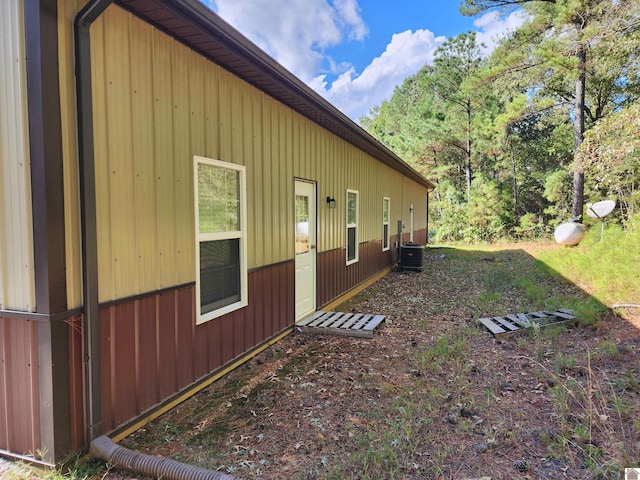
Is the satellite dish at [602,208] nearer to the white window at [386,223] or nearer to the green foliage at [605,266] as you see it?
the green foliage at [605,266]

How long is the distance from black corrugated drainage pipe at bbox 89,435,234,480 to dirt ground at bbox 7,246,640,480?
3.6 inches

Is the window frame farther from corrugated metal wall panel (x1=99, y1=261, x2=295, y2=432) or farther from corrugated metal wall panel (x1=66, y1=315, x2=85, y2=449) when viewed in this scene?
corrugated metal wall panel (x1=66, y1=315, x2=85, y2=449)

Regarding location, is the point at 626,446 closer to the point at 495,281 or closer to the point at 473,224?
the point at 495,281

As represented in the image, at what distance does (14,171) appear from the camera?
7.64 feet

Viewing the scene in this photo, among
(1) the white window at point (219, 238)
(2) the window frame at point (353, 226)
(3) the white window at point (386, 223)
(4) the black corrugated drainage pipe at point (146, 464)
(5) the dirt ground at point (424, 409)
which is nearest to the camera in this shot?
(4) the black corrugated drainage pipe at point (146, 464)

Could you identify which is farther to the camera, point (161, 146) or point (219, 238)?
point (219, 238)

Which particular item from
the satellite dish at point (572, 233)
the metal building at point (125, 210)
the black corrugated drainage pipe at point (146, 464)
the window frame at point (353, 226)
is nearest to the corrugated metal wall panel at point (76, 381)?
the metal building at point (125, 210)

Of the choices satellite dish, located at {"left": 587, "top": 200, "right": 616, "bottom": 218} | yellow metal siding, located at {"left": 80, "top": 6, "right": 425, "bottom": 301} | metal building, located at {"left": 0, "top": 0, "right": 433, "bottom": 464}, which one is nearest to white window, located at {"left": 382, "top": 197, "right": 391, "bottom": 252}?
satellite dish, located at {"left": 587, "top": 200, "right": 616, "bottom": 218}

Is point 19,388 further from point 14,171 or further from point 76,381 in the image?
point 14,171

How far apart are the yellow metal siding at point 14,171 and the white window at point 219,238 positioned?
1.37 metres

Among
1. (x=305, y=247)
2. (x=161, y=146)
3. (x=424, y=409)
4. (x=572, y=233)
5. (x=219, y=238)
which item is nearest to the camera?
(x=161, y=146)

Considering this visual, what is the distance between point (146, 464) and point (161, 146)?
2321mm

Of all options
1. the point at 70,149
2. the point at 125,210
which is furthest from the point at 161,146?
the point at 70,149

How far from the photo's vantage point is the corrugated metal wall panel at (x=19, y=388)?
7.75ft
